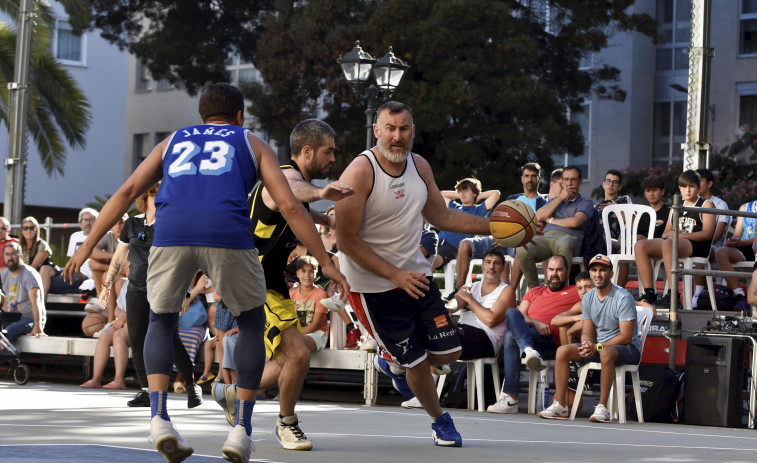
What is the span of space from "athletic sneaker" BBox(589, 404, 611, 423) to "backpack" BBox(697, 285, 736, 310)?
2350 mm

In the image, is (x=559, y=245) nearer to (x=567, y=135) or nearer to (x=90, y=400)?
(x=90, y=400)

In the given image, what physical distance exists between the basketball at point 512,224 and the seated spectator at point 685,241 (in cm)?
495

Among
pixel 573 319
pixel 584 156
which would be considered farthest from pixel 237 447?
pixel 584 156

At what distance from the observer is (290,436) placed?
741 centimetres

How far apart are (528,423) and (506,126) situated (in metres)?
17.1

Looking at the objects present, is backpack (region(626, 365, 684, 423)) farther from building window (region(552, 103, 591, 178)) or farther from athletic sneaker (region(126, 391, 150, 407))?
building window (region(552, 103, 591, 178))

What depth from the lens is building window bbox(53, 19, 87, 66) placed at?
43.9 metres

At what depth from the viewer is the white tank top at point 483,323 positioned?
41.1 feet

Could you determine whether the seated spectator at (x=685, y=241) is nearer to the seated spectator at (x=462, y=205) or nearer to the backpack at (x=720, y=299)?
the backpack at (x=720, y=299)

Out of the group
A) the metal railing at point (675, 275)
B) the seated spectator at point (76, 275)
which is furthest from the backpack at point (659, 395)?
the seated spectator at point (76, 275)

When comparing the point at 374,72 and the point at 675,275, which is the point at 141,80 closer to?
the point at 374,72

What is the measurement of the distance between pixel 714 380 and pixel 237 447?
A: 257 inches

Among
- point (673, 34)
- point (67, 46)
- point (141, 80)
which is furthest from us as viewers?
Answer: point (141, 80)

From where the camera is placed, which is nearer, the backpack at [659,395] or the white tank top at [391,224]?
the white tank top at [391,224]
